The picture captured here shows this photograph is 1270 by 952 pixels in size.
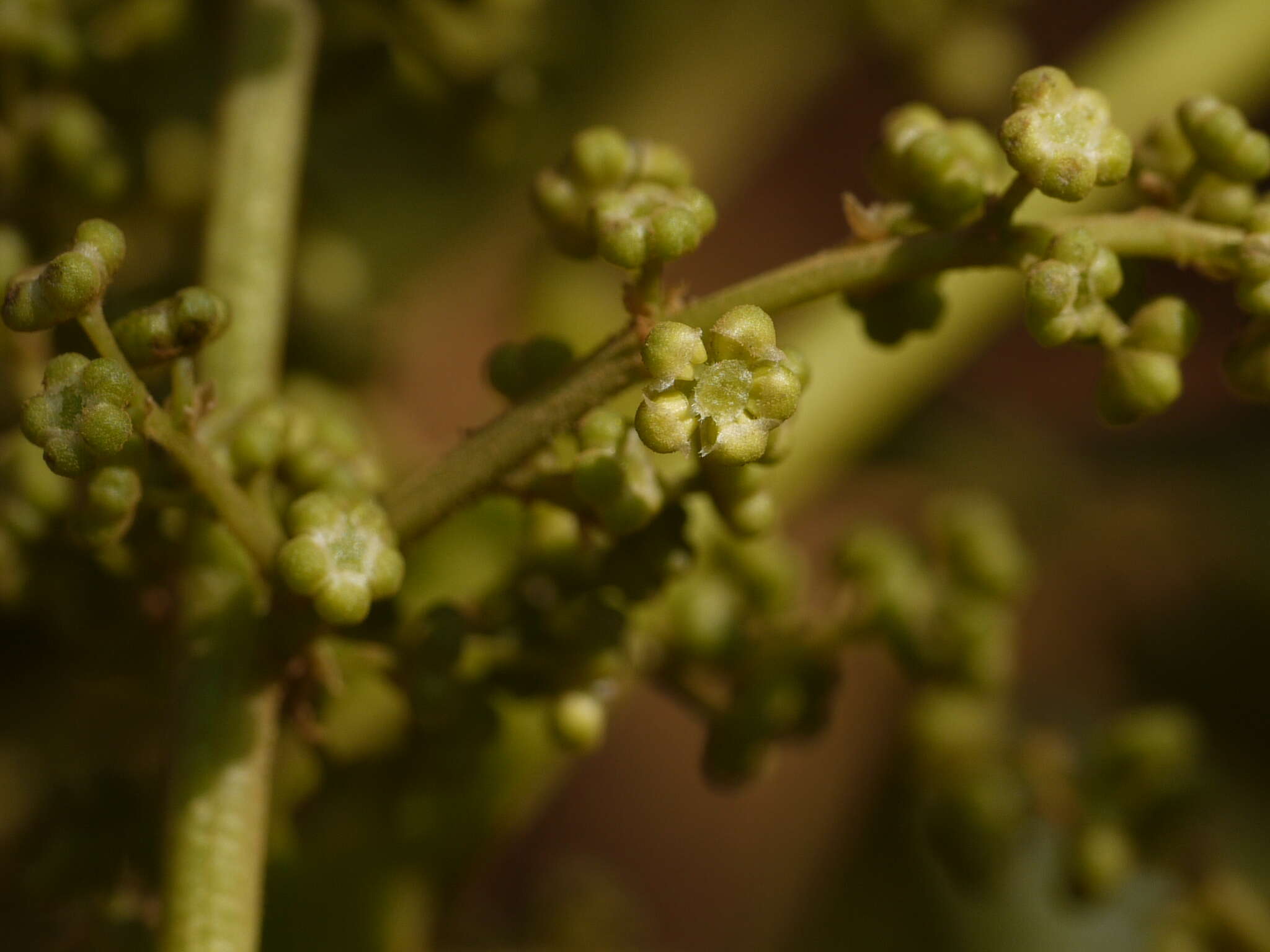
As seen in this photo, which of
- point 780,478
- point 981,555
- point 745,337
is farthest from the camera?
point 780,478

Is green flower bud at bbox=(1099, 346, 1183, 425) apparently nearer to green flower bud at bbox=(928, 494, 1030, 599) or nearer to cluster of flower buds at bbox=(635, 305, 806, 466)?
cluster of flower buds at bbox=(635, 305, 806, 466)

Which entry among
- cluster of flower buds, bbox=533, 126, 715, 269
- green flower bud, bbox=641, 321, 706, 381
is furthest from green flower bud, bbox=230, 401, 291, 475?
green flower bud, bbox=641, 321, 706, 381

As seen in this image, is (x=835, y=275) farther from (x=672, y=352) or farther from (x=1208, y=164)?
(x=1208, y=164)

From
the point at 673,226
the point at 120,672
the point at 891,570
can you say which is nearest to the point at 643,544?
the point at 673,226

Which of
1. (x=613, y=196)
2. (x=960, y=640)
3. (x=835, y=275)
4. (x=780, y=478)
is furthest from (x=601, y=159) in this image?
(x=780, y=478)

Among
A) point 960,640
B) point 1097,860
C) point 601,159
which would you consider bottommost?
point 1097,860

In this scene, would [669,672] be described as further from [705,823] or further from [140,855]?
[705,823]

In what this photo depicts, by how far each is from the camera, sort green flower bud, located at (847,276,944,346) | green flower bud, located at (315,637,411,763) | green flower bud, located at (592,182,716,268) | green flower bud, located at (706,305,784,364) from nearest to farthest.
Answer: green flower bud, located at (706,305,784,364) < green flower bud, located at (592,182,716,268) < green flower bud, located at (847,276,944,346) < green flower bud, located at (315,637,411,763)
